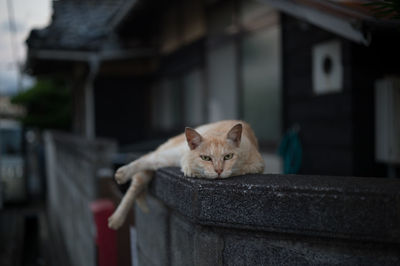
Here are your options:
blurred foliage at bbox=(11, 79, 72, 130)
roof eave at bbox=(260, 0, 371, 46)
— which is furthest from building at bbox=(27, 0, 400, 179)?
blurred foliage at bbox=(11, 79, 72, 130)

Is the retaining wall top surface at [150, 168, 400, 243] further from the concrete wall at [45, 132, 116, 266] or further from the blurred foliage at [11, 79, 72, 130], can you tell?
the blurred foliage at [11, 79, 72, 130]

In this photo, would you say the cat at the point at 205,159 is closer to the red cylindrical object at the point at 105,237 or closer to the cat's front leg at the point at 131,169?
the cat's front leg at the point at 131,169

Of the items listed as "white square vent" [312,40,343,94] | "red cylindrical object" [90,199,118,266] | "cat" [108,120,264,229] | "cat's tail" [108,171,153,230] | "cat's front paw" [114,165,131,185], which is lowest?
"red cylindrical object" [90,199,118,266]

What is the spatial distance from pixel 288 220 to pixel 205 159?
24.4 inches

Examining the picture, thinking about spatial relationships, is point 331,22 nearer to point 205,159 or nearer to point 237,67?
point 205,159

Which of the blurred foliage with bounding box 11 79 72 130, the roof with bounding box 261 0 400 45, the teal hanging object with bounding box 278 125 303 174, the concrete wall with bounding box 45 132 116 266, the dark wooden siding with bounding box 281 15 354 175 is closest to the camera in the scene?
the roof with bounding box 261 0 400 45

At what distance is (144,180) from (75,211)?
5252 millimetres

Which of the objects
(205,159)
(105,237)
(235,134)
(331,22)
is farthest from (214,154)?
(105,237)

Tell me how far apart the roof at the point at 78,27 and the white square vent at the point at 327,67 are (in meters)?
6.38

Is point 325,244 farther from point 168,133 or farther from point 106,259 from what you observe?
point 168,133

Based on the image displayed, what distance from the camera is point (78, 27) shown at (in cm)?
1101

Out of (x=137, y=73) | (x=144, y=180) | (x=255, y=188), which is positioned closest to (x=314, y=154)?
(x=144, y=180)

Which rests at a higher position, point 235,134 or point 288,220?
point 235,134

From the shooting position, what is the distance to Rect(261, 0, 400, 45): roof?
124 inches
